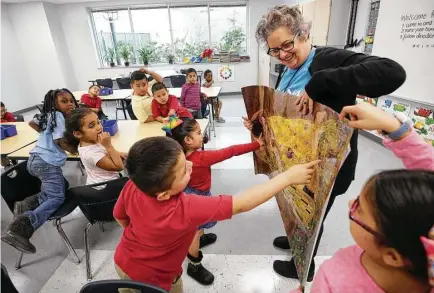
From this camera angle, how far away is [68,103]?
87.2 inches

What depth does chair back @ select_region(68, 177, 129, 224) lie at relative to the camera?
1.49 m

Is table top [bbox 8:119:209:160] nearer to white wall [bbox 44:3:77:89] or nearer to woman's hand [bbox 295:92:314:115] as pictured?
woman's hand [bbox 295:92:314:115]

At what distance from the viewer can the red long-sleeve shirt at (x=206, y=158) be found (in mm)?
1439

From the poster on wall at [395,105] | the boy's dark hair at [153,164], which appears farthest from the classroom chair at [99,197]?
the poster on wall at [395,105]

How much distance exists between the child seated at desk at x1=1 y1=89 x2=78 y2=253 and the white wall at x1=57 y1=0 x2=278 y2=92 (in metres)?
6.19

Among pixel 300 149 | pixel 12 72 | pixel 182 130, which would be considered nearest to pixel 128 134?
pixel 182 130

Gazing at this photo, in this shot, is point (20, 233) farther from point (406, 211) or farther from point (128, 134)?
point (406, 211)

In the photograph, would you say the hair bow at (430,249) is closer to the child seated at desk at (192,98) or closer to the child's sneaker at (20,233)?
the child's sneaker at (20,233)

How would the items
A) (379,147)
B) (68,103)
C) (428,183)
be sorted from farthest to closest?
(379,147) < (68,103) < (428,183)

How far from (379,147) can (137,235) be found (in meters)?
3.89

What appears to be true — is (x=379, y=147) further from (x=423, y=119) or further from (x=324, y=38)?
(x=324, y=38)

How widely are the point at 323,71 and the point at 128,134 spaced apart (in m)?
2.09

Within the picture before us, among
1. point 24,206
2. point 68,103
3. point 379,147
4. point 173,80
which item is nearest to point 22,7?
point 173,80

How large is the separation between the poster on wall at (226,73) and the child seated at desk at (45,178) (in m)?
6.16
